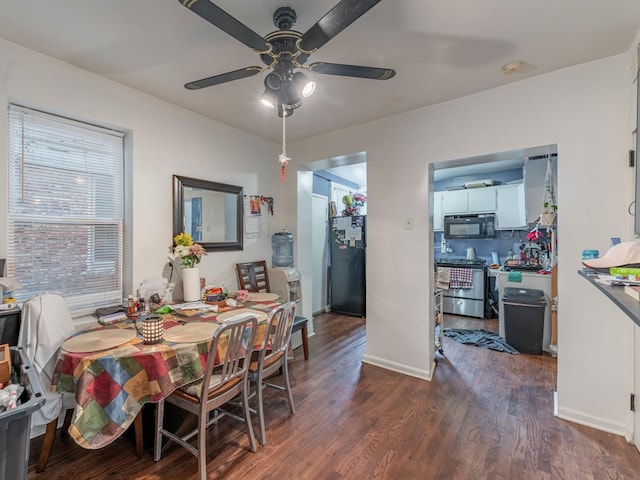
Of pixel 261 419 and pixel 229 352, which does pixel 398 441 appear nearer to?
pixel 261 419

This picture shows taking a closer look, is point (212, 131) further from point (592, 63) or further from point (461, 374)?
point (461, 374)

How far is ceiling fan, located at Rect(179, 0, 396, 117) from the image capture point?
1231 millimetres

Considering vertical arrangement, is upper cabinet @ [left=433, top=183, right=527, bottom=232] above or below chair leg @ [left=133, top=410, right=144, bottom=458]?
above

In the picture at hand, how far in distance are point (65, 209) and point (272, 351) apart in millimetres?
1841

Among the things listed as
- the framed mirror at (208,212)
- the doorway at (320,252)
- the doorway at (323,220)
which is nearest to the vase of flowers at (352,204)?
the doorway at (323,220)

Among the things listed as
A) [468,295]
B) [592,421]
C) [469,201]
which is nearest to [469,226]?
[469,201]

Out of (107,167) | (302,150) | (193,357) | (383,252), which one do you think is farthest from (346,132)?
(193,357)

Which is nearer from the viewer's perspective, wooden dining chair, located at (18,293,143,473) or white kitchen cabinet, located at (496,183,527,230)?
wooden dining chair, located at (18,293,143,473)

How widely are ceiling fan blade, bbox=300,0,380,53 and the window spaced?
1.97 metres

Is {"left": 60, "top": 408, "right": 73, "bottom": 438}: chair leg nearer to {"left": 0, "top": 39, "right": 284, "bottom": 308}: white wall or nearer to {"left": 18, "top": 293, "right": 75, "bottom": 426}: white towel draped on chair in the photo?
{"left": 18, "top": 293, "right": 75, "bottom": 426}: white towel draped on chair

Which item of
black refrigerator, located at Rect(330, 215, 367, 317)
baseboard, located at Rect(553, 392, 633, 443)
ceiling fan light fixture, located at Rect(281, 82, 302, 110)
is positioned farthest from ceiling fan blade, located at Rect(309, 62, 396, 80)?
black refrigerator, located at Rect(330, 215, 367, 317)

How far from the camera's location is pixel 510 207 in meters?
4.87

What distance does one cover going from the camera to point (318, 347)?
3598mm

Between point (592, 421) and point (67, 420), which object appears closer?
point (67, 420)
